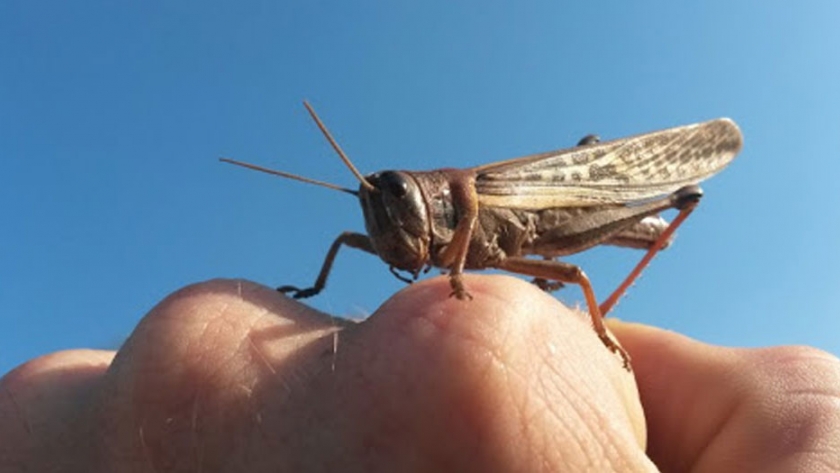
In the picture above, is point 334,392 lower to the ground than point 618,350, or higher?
higher

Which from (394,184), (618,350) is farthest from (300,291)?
(618,350)

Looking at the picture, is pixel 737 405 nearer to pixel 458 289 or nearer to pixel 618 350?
pixel 618 350

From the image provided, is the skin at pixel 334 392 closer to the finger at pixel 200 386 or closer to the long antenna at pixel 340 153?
the finger at pixel 200 386

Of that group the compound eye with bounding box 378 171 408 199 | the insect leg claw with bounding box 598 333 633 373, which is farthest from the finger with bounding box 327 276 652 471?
the compound eye with bounding box 378 171 408 199

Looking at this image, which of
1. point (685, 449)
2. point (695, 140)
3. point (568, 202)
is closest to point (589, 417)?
point (685, 449)

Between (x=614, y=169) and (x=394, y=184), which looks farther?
(x=614, y=169)

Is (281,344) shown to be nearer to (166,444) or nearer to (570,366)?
(166,444)

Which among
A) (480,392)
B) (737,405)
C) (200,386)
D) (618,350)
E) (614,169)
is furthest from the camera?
(614,169)

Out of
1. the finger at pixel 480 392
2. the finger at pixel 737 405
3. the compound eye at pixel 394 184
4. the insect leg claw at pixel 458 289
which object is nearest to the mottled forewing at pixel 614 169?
the compound eye at pixel 394 184
